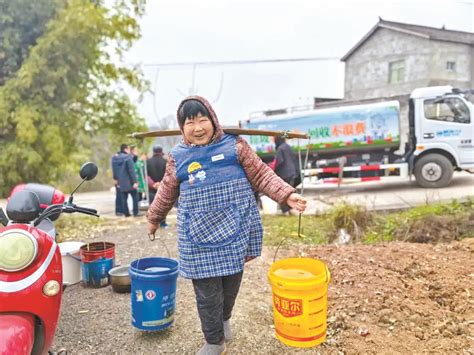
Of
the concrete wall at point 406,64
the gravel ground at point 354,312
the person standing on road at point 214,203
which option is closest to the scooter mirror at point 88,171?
the person standing on road at point 214,203

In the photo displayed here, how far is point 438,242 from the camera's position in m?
5.10

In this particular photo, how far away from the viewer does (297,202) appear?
2.23 metres

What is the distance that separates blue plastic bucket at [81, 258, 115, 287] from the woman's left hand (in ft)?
7.33

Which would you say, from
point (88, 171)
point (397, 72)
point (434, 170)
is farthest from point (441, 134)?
point (397, 72)

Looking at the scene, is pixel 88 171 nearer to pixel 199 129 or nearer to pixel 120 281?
pixel 199 129

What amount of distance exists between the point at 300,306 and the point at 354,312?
1.09m

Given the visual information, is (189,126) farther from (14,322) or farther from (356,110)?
(356,110)

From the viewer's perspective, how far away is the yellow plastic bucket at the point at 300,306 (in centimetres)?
216

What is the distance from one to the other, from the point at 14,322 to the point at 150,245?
359 centimetres

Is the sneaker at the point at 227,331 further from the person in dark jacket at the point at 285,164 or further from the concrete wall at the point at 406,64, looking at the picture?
the concrete wall at the point at 406,64

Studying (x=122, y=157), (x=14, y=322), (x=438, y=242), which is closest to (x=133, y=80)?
(x=122, y=157)

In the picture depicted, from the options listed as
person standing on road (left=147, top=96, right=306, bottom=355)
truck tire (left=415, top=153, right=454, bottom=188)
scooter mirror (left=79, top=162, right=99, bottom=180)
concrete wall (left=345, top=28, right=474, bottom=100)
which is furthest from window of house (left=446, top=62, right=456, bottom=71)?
scooter mirror (left=79, top=162, right=99, bottom=180)

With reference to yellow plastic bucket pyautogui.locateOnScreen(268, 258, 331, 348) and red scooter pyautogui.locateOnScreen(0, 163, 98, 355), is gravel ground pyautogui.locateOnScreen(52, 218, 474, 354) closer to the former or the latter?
yellow plastic bucket pyautogui.locateOnScreen(268, 258, 331, 348)

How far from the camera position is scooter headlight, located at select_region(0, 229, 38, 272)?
1822 millimetres
